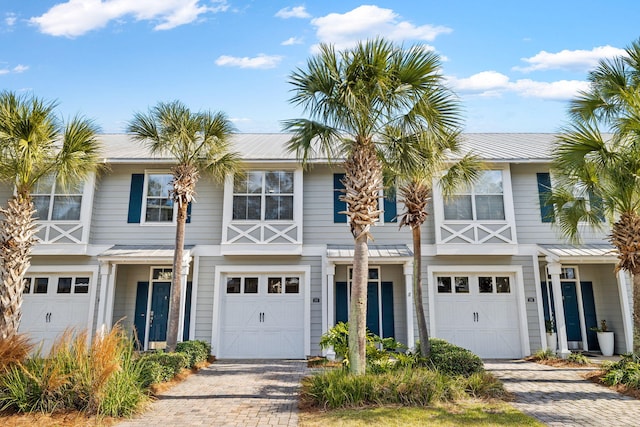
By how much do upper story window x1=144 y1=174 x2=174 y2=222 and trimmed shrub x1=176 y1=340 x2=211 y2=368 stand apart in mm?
4221

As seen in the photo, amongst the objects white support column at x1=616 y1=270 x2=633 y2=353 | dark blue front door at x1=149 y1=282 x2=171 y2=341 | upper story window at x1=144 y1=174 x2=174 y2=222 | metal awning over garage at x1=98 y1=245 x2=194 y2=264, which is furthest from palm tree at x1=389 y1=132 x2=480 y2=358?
dark blue front door at x1=149 y1=282 x2=171 y2=341

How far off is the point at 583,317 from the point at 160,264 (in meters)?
13.7

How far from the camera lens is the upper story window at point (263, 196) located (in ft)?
41.8

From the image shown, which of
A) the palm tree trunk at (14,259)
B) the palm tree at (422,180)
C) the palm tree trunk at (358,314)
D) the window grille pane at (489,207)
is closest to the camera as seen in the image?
the palm tree trunk at (358,314)

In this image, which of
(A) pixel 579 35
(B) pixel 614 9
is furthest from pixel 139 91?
(B) pixel 614 9

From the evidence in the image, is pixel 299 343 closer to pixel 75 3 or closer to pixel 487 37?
pixel 487 37

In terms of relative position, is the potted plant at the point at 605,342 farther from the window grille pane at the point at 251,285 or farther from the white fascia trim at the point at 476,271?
the window grille pane at the point at 251,285

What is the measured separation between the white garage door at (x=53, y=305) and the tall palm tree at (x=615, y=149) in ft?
45.3

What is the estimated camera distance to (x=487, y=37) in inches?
352

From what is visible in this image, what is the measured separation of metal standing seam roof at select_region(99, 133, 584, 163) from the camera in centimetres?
1282

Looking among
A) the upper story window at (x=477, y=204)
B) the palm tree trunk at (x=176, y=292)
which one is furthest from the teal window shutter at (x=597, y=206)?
the palm tree trunk at (x=176, y=292)

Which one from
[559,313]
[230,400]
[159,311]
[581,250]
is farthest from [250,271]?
[581,250]

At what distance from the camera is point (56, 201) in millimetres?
12781

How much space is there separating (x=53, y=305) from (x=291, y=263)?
7.52 meters
